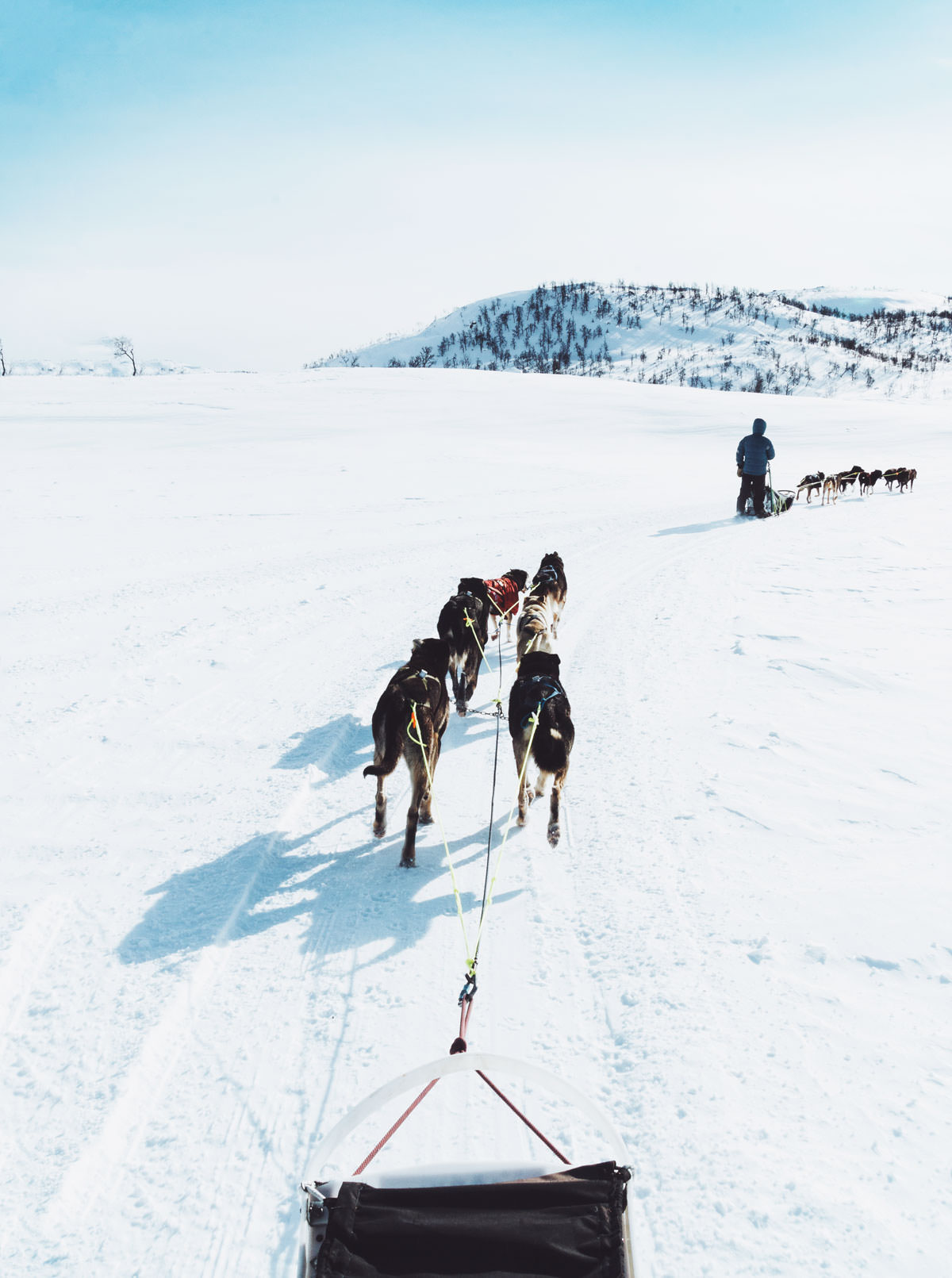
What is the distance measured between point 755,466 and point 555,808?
12518mm

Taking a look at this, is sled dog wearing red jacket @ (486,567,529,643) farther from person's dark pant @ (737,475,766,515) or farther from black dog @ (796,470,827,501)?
black dog @ (796,470,827,501)

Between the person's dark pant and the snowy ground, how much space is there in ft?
18.4

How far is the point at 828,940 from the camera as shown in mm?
3186

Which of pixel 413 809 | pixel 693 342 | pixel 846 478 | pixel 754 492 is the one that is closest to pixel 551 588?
pixel 413 809

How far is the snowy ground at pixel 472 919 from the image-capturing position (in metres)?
2.22

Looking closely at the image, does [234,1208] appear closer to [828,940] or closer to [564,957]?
[564,957]

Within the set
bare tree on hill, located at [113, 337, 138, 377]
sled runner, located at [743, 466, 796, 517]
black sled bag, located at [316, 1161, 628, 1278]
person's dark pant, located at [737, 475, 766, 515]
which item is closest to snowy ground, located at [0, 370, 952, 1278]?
black sled bag, located at [316, 1161, 628, 1278]

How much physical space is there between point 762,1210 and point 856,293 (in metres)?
225

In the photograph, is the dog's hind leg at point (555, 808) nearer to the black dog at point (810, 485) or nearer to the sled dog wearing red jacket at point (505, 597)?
the sled dog wearing red jacket at point (505, 597)

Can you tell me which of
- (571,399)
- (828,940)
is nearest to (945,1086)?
(828,940)

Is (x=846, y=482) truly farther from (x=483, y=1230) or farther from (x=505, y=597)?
(x=483, y=1230)

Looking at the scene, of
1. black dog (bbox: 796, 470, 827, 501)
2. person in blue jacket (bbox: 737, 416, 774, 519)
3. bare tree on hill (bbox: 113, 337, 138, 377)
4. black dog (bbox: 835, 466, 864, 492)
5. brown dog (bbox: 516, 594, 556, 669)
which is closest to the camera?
brown dog (bbox: 516, 594, 556, 669)

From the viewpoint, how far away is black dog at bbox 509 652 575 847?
398cm

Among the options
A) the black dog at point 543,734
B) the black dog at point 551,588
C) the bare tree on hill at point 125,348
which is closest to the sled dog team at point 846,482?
the black dog at point 551,588
